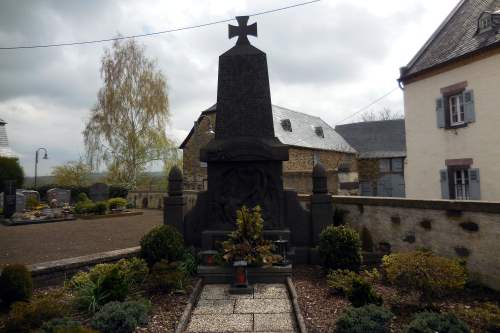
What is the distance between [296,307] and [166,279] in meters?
2.24

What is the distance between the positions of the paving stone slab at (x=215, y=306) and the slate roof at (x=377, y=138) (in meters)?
26.8

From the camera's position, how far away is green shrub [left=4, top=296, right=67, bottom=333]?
366 cm

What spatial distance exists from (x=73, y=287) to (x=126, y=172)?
70.8 ft

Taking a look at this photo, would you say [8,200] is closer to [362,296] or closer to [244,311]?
[244,311]

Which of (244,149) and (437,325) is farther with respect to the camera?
(244,149)

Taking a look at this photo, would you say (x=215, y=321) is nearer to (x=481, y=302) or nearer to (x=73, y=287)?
(x=73, y=287)

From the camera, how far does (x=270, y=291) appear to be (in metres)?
5.38

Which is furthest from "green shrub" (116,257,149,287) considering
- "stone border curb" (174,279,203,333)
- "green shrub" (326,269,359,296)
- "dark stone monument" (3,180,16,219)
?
"dark stone monument" (3,180,16,219)

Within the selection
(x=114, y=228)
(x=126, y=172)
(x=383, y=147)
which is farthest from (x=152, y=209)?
(x=383, y=147)

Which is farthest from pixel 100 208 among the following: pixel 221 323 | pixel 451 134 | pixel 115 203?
pixel 451 134

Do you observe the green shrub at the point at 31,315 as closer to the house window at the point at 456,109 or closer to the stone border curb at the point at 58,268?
the stone border curb at the point at 58,268

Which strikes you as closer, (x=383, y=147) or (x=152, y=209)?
(x=152, y=209)

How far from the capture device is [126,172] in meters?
25.6

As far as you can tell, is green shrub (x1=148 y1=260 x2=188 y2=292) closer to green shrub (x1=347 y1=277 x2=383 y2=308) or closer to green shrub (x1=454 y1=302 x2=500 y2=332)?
green shrub (x1=347 y1=277 x2=383 y2=308)
